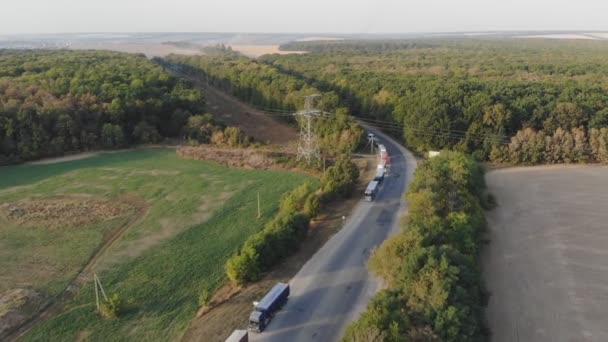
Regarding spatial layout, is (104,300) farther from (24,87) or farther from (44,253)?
(24,87)

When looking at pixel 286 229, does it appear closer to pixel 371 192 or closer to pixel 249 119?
pixel 371 192

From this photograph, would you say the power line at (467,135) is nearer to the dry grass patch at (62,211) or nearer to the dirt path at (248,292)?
the dirt path at (248,292)

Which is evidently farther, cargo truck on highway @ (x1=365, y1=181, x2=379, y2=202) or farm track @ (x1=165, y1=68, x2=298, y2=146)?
farm track @ (x1=165, y1=68, x2=298, y2=146)


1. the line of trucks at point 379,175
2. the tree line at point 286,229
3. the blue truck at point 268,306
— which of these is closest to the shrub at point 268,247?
the tree line at point 286,229

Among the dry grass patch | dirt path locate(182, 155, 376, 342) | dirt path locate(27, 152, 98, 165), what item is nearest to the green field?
the dry grass patch

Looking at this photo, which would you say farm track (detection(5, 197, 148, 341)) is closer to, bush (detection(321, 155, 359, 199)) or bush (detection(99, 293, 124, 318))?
bush (detection(99, 293, 124, 318))

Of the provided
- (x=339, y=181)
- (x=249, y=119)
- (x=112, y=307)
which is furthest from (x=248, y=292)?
(x=249, y=119)
